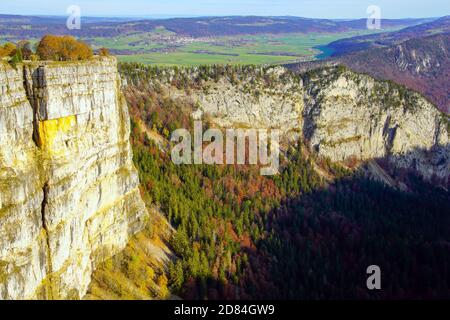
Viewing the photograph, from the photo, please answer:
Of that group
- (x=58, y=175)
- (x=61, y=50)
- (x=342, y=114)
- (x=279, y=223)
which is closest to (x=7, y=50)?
(x=61, y=50)

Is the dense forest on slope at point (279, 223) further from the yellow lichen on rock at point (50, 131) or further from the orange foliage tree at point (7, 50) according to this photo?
the orange foliage tree at point (7, 50)

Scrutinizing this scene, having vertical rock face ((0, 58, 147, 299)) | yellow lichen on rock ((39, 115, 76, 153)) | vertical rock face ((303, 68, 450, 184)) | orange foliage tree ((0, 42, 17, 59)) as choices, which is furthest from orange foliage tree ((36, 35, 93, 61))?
vertical rock face ((303, 68, 450, 184))

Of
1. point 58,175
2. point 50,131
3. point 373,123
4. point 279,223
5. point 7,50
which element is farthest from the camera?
point 373,123

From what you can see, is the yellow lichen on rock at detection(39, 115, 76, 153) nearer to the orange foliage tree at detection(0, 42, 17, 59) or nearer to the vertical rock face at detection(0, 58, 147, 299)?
the vertical rock face at detection(0, 58, 147, 299)

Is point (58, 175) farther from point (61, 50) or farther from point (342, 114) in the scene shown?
point (342, 114)

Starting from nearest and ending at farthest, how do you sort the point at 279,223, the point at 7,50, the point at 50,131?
the point at 50,131 < the point at 7,50 < the point at 279,223

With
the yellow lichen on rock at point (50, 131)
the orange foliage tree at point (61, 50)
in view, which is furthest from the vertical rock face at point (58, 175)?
the orange foliage tree at point (61, 50)
